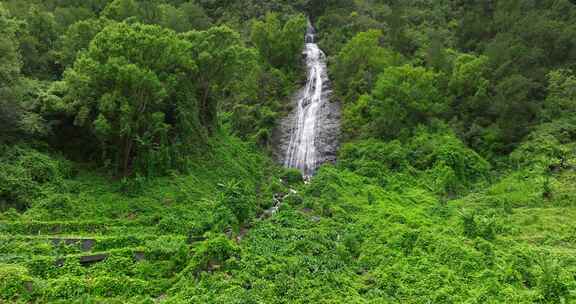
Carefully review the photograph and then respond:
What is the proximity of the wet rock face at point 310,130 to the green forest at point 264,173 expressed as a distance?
0.90 m

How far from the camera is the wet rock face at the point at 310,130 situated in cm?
3378

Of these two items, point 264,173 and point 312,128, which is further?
point 312,128

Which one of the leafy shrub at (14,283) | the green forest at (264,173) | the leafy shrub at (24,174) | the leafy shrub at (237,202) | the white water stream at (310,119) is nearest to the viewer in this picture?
the leafy shrub at (14,283)

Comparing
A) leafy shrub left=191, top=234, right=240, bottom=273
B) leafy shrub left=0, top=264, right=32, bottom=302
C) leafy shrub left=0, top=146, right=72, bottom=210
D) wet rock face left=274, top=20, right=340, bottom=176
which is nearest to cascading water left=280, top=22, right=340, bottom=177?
wet rock face left=274, top=20, right=340, bottom=176

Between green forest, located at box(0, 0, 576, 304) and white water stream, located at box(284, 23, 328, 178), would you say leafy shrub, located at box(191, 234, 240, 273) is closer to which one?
green forest, located at box(0, 0, 576, 304)

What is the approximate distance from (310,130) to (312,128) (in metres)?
0.37

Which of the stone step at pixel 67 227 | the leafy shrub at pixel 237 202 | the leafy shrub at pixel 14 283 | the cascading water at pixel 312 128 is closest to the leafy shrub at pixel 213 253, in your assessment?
the stone step at pixel 67 227

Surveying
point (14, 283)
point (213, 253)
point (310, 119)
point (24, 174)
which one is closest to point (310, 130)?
point (310, 119)

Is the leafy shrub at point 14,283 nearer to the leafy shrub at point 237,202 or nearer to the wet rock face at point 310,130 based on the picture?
the leafy shrub at point 237,202

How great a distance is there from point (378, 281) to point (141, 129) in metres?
16.5

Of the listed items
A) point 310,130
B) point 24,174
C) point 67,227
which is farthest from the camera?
point 310,130

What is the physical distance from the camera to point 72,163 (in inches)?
894

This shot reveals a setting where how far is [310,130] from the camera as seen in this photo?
3694 cm

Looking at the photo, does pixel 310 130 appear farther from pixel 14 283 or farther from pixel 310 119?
pixel 14 283
